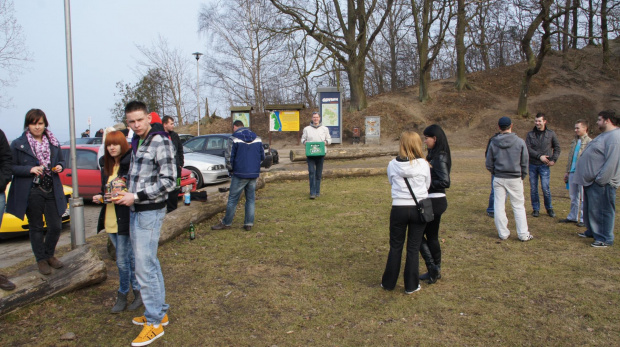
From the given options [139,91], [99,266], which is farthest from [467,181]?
[139,91]

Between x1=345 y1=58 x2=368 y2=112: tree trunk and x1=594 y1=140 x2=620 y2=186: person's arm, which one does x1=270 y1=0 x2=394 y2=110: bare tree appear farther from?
x1=594 y1=140 x2=620 y2=186: person's arm

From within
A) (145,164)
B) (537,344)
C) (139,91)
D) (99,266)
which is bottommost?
(537,344)

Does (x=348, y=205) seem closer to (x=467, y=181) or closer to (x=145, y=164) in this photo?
(x=467, y=181)

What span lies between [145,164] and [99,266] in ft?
6.26

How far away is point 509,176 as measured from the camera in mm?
6223

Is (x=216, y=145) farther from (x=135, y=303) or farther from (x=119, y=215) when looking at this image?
(x=119, y=215)

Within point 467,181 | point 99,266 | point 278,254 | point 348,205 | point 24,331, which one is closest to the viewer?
point 24,331

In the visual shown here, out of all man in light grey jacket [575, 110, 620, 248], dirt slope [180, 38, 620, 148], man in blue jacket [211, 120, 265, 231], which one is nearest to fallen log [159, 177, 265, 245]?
man in blue jacket [211, 120, 265, 231]

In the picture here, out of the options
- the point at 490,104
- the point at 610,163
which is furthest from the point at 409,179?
the point at 490,104

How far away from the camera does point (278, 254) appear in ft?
18.9

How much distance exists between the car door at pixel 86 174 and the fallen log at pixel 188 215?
3804 millimetres

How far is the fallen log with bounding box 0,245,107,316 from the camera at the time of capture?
13.0 feet

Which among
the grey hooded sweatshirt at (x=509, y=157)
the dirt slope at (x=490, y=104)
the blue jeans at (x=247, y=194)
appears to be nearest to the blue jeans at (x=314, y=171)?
the blue jeans at (x=247, y=194)

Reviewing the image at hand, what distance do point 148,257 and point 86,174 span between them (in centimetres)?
818
